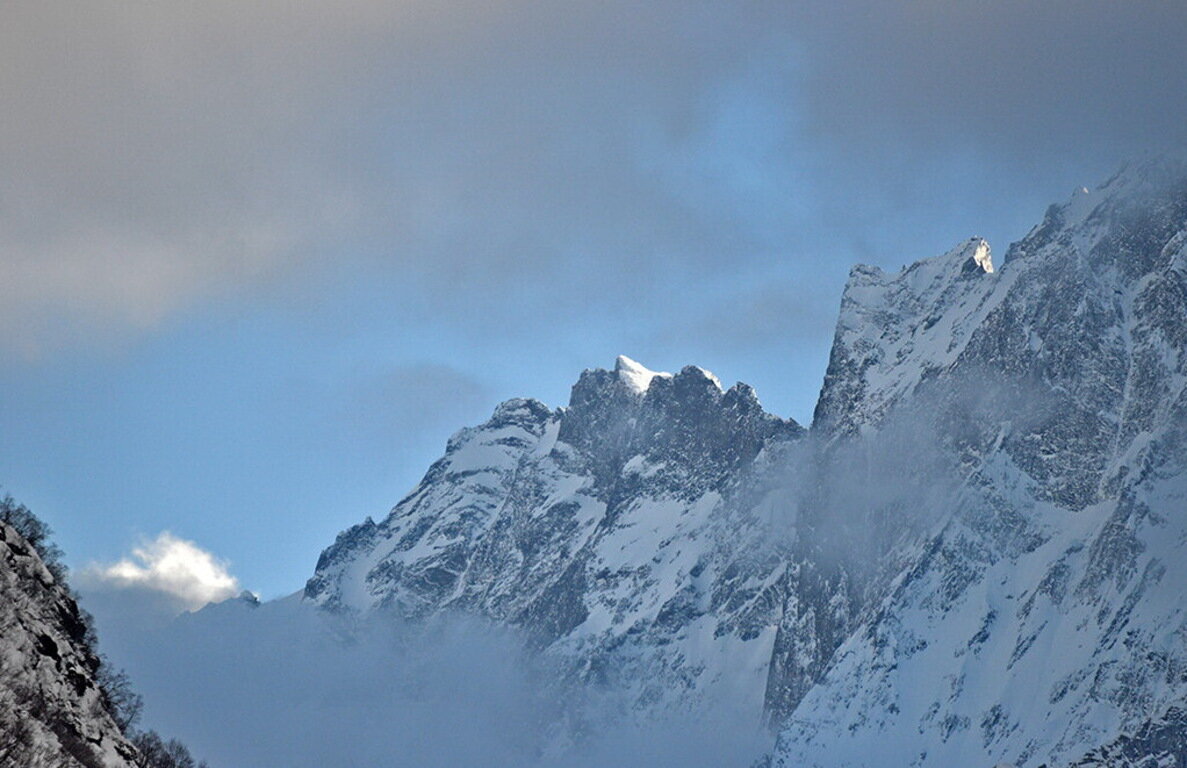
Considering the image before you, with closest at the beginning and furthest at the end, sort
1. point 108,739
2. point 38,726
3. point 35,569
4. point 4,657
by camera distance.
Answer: point 38,726, point 4,657, point 108,739, point 35,569

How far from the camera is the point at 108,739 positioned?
89750 millimetres

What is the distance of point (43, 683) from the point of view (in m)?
84.1

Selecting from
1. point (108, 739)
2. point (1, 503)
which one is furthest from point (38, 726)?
point (1, 503)

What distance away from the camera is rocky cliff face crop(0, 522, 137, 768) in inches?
2876

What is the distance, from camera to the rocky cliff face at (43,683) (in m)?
73.1

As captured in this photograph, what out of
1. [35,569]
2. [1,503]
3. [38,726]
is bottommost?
[38,726]

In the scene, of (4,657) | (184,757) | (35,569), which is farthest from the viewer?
(184,757)

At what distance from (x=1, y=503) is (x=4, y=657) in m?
52.7

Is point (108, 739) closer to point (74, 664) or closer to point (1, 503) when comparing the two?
point (74, 664)

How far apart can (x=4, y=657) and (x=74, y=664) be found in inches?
543

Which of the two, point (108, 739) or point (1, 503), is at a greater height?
point (1, 503)

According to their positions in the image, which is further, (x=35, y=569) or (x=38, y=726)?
(x=35, y=569)

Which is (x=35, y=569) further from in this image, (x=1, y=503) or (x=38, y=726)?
(x=1, y=503)

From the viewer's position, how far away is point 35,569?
9938cm
